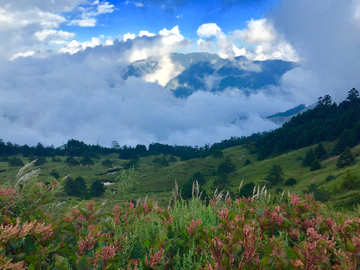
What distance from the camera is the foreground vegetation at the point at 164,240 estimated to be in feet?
7.20

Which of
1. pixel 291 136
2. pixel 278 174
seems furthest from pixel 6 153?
pixel 291 136

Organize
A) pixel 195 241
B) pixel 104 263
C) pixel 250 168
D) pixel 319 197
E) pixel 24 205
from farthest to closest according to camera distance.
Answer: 1. pixel 250 168
2. pixel 319 197
3. pixel 24 205
4. pixel 195 241
5. pixel 104 263

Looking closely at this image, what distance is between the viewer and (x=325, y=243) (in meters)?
2.34

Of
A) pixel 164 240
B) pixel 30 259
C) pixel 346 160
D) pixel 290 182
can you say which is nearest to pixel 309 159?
pixel 346 160

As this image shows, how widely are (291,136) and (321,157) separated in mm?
20770

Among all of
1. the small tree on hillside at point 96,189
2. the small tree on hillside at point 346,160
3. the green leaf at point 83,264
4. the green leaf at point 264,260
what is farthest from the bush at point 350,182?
the small tree on hillside at point 96,189

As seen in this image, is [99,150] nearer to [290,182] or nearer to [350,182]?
[290,182]

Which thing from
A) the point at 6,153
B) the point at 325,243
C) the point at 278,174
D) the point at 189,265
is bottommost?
the point at 278,174

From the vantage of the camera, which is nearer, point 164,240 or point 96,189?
point 164,240

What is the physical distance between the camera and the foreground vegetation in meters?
2.19

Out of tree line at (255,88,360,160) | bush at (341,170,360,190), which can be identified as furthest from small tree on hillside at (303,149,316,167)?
bush at (341,170,360,190)

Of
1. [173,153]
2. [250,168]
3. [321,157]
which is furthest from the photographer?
[173,153]

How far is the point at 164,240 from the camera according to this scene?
272cm

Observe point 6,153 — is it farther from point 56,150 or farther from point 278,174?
point 278,174
